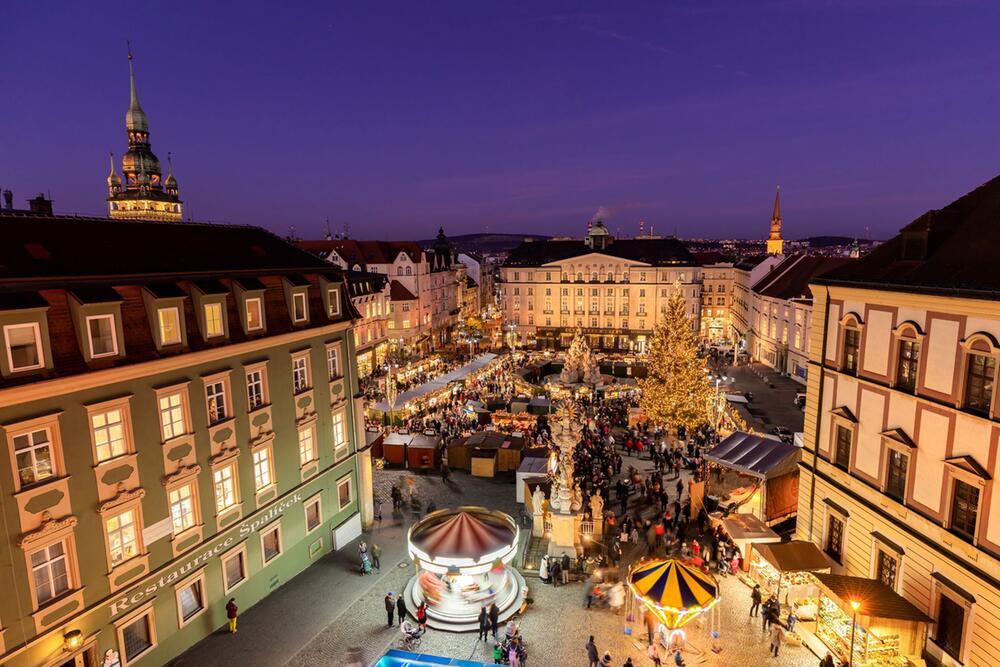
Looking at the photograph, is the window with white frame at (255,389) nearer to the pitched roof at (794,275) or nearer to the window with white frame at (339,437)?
the window with white frame at (339,437)

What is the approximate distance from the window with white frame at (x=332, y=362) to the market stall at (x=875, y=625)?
1839 cm

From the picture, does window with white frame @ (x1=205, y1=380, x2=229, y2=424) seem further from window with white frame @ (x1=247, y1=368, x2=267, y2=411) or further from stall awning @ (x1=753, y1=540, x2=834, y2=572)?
stall awning @ (x1=753, y1=540, x2=834, y2=572)

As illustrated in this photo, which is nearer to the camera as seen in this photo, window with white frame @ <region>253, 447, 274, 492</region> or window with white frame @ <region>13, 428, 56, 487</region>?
window with white frame @ <region>13, 428, 56, 487</region>

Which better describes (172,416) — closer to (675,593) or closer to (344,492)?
(344,492)

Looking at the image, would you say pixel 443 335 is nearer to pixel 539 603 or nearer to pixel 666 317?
pixel 666 317

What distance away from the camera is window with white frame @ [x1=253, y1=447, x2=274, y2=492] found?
63.5ft

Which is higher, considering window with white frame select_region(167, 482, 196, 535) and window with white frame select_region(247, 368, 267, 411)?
window with white frame select_region(247, 368, 267, 411)

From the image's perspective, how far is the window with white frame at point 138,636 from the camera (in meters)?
15.4

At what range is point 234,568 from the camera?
1888cm

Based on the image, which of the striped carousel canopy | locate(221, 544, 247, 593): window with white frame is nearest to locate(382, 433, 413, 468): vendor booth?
locate(221, 544, 247, 593): window with white frame

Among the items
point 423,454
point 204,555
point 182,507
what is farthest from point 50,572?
point 423,454

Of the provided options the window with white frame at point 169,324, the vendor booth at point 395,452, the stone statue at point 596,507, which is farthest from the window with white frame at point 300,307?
the vendor booth at point 395,452

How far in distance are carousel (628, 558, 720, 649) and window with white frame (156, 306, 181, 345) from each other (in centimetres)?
1513

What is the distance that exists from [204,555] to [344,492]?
737cm
